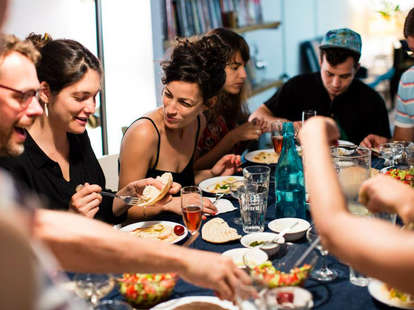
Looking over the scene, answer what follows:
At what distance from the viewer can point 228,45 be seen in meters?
2.91

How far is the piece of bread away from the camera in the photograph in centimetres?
190

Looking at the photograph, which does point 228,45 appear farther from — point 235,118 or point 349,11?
point 349,11

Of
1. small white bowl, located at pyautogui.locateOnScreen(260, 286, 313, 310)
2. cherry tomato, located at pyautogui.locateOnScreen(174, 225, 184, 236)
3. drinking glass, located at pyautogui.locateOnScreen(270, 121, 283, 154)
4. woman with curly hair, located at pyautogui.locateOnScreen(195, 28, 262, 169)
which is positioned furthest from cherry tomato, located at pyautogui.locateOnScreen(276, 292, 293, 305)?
woman with curly hair, located at pyautogui.locateOnScreen(195, 28, 262, 169)

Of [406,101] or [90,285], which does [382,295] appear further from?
[406,101]

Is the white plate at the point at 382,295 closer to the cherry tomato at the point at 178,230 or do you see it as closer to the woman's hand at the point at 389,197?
the woman's hand at the point at 389,197

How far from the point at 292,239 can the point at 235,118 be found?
1581 mm

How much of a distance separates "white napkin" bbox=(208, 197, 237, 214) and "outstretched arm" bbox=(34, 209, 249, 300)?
0.82 m

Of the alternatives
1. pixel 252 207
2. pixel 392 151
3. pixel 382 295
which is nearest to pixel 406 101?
pixel 392 151

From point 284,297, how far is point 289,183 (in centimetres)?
86

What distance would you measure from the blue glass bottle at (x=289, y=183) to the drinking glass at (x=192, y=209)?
37 centimetres

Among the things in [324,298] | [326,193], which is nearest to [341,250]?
[326,193]

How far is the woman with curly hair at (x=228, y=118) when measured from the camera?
115 inches

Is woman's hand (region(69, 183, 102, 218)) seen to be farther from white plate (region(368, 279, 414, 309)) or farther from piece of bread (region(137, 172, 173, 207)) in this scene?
white plate (region(368, 279, 414, 309))

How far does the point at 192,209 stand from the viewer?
167 cm
